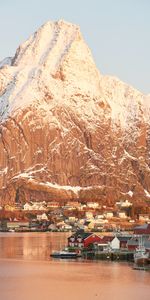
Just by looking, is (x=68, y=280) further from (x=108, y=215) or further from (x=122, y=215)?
(x=122, y=215)

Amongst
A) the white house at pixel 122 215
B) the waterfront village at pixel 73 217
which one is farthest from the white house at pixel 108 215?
the white house at pixel 122 215

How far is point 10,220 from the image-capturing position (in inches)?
6767

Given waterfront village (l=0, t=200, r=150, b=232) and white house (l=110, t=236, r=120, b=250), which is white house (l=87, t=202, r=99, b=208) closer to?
waterfront village (l=0, t=200, r=150, b=232)

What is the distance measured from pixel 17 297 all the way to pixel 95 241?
34.1 metres

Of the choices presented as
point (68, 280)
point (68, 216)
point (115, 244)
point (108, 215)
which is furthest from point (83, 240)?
point (68, 216)

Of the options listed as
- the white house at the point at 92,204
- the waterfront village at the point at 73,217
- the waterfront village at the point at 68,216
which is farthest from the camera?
the white house at the point at 92,204

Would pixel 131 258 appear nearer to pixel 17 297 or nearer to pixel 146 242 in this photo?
pixel 146 242

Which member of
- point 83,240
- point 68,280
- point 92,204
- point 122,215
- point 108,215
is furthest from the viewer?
point 92,204

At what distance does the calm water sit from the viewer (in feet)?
149

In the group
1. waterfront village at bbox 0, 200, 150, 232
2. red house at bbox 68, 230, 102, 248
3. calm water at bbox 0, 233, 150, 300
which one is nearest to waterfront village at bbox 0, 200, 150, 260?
waterfront village at bbox 0, 200, 150, 232

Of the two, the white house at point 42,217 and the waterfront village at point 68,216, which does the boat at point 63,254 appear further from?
the white house at point 42,217

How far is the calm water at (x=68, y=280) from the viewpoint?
149ft

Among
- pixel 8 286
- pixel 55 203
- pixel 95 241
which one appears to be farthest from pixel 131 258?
pixel 55 203

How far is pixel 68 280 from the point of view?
52.0 meters
